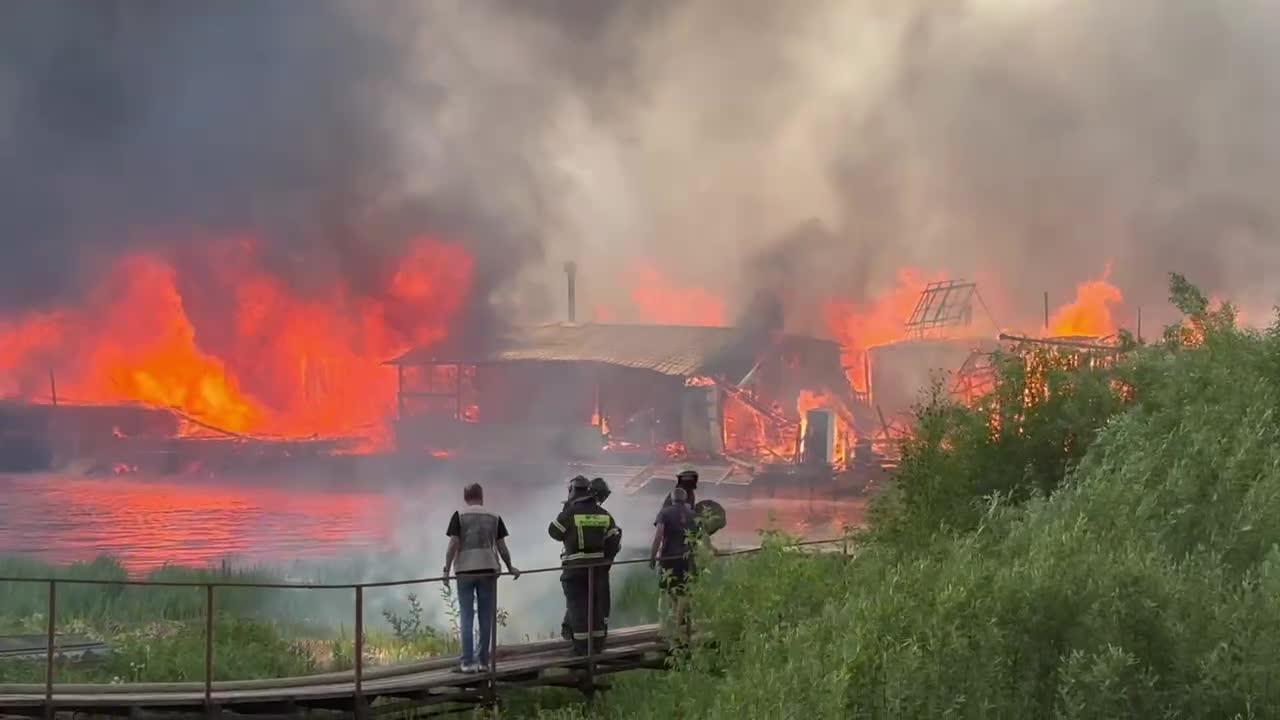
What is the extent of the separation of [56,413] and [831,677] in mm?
55646

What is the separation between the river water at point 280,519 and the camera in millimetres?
Answer: 44750

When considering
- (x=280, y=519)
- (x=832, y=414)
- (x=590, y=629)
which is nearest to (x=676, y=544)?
(x=590, y=629)

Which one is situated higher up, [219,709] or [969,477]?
[969,477]

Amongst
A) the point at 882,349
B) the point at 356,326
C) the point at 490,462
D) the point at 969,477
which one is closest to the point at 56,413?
the point at 356,326

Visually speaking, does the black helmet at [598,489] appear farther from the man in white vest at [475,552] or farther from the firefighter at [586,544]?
the man in white vest at [475,552]

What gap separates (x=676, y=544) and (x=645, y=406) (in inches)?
1622

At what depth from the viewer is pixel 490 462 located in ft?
189

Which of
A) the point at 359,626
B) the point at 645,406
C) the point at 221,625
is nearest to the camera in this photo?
the point at 359,626

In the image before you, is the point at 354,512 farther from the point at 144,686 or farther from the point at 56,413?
the point at 144,686

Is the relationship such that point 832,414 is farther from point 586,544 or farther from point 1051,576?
point 1051,576

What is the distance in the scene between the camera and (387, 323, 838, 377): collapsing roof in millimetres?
58594

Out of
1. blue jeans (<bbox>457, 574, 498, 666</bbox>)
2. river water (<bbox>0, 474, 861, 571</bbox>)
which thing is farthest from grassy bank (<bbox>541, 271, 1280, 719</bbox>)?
river water (<bbox>0, 474, 861, 571</bbox>)

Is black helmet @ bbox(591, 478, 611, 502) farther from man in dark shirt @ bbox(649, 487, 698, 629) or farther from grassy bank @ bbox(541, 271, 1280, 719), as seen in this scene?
grassy bank @ bbox(541, 271, 1280, 719)

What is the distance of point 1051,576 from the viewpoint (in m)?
12.2
